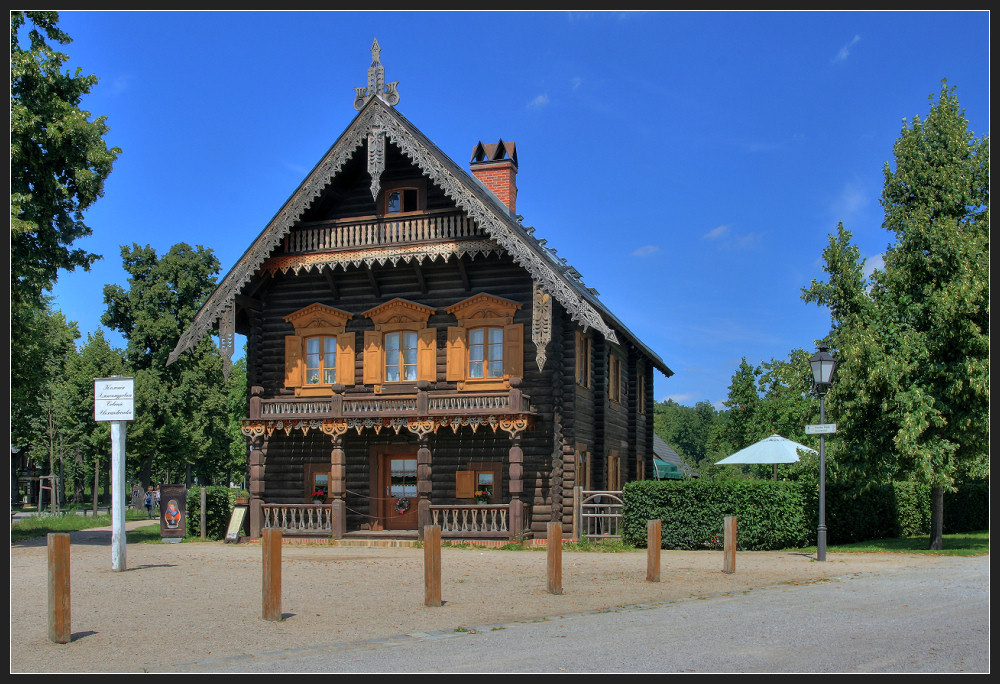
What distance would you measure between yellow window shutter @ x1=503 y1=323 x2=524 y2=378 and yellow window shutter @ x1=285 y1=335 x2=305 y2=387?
238 inches

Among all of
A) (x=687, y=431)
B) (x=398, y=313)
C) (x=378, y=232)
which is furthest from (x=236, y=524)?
(x=687, y=431)

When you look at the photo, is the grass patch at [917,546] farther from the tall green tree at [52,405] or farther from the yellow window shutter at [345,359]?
the tall green tree at [52,405]

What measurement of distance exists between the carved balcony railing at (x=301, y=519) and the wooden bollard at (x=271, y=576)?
14.2 meters

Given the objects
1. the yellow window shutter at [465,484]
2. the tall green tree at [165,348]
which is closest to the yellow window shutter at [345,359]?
the yellow window shutter at [465,484]

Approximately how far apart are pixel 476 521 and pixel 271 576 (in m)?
14.9

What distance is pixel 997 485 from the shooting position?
9.13 meters

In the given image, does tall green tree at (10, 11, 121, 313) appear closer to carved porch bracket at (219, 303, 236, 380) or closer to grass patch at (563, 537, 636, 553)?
carved porch bracket at (219, 303, 236, 380)

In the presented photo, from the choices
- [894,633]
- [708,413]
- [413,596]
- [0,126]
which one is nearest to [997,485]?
[894,633]

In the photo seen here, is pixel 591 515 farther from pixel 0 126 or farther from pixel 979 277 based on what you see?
pixel 0 126

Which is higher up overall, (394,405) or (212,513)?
(394,405)

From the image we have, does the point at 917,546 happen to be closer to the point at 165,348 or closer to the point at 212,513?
the point at 212,513

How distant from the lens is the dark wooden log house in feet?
81.1

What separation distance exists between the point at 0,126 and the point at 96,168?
11708 mm

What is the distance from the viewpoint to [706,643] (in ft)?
32.3
